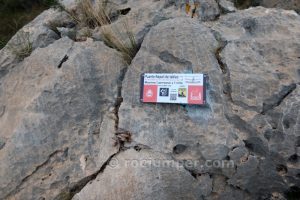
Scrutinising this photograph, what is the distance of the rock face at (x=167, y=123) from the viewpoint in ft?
14.2

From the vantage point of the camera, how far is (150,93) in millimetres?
4535

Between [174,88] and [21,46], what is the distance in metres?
2.33

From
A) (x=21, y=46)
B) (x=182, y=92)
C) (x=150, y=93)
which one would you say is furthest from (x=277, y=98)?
(x=21, y=46)

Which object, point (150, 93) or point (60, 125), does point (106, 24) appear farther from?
point (60, 125)

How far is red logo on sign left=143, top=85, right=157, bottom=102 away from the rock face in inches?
3.4

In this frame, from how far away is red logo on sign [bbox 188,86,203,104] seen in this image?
4.37m

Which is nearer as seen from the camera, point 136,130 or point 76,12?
point 136,130

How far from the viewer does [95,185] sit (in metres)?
4.41

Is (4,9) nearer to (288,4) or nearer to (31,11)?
(31,11)

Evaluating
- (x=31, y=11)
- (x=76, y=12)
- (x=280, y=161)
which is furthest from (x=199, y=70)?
(x=31, y=11)

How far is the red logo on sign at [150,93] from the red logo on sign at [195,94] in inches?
15.2

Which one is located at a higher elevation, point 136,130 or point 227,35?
point 227,35

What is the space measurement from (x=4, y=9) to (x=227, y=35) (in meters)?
6.50

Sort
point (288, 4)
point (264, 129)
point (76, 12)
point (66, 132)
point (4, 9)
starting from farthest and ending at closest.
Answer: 1. point (4, 9)
2. point (288, 4)
3. point (76, 12)
4. point (66, 132)
5. point (264, 129)
